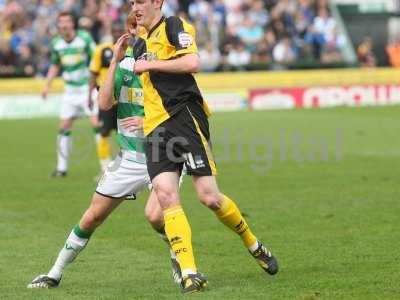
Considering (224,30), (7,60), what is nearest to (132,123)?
(7,60)

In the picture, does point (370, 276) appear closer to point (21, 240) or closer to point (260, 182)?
point (21, 240)

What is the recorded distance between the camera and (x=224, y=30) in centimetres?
3359

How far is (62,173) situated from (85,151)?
3967 mm

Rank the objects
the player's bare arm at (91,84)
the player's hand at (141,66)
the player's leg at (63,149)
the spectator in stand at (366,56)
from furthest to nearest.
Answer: the spectator in stand at (366,56)
the player's leg at (63,149)
the player's bare arm at (91,84)
the player's hand at (141,66)

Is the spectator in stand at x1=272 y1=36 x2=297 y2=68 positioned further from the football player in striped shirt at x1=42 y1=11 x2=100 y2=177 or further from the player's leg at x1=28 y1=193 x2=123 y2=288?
the player's leg at x1=28 y1=193 x2=123 y2=288

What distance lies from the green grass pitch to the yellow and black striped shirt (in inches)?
51.2

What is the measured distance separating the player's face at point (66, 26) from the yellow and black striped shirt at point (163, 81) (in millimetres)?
9355

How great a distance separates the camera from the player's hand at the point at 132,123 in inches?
321

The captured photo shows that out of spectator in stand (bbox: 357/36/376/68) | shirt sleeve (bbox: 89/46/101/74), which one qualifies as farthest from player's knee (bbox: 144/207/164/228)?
spectator in stand (bbox: 357/36/376/68)

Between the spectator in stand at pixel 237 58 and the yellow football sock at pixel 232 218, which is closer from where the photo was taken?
the yellow football sock at pixel 232 218

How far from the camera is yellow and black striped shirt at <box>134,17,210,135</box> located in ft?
24.7

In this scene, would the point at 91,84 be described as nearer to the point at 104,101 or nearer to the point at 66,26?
the point at 66,26

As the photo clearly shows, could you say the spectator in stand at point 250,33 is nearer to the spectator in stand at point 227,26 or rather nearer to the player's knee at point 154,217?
the spectator in stand at point 227,26

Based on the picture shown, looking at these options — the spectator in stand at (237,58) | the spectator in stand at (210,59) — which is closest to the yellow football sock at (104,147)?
the spectator in stand at (210,59)
